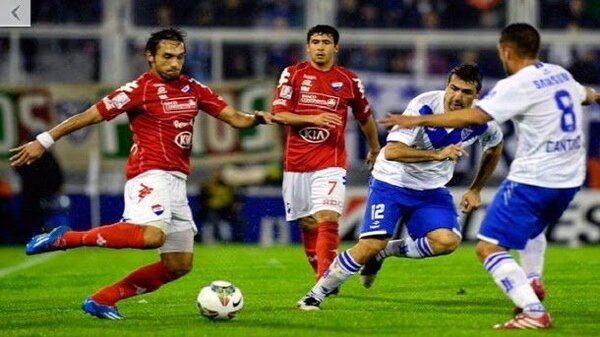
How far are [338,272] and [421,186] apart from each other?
1274mm

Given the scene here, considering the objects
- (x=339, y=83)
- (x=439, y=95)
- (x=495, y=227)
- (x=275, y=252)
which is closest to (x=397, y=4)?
(x=275, y=252)

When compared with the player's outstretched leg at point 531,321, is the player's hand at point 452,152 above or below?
above

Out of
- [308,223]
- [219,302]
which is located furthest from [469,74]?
[308,223]

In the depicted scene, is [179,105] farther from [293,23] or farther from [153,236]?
[293,23]

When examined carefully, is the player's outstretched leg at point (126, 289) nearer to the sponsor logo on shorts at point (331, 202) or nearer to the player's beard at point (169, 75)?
the player's beard at point (169, 75)

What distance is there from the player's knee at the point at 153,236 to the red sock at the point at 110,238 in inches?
1.6

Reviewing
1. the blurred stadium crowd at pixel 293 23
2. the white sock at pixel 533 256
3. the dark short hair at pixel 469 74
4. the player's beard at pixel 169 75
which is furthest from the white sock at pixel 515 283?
the blurred stadium crowd at pixel 293 23

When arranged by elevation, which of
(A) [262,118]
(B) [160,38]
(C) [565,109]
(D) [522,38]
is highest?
(D) [522,38]

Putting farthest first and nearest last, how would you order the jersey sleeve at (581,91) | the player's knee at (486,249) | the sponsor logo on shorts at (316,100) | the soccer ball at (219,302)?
the sponsor logo on shorts at (316,100) → the soccer ball at (219,302) → the jersey sleeve at (581,91) → the player's knee at (486,249)

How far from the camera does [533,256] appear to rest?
11.2 metres

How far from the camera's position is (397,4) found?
2711 centimetres

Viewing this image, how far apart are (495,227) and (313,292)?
7.83 feet

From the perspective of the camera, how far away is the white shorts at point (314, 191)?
45.9ft

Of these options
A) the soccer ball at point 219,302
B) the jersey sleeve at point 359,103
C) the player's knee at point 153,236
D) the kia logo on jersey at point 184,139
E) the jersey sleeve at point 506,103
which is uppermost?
the jersey sleeve at point 506,103
